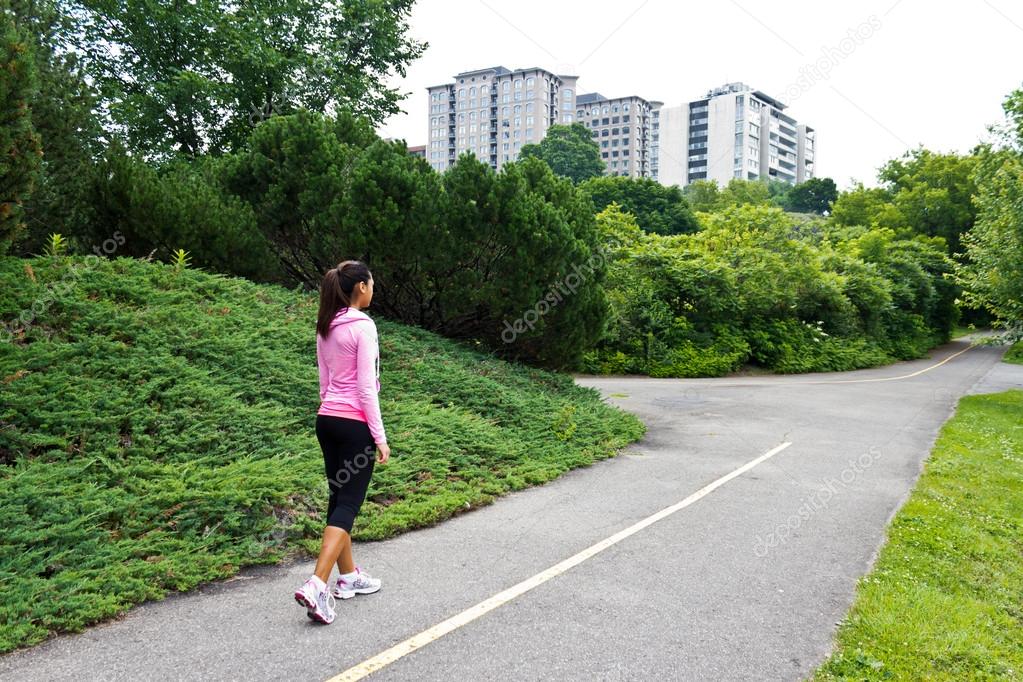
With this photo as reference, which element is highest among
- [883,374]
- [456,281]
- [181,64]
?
[181,64]

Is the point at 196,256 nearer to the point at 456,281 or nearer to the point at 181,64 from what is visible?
the point at 456,281

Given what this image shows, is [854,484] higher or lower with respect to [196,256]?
lower

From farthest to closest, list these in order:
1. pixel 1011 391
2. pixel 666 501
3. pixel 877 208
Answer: pixel 877 208 → pixel 1011 391 → pixel 666 501

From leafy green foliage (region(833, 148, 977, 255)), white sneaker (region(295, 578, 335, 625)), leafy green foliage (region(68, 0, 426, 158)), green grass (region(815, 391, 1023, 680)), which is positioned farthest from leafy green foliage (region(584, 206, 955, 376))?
leafy green foliage (region(833, 148, 977, 255))

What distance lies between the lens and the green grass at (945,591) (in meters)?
3.95

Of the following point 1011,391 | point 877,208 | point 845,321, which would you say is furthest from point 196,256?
point 877,208

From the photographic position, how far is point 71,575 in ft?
14.4

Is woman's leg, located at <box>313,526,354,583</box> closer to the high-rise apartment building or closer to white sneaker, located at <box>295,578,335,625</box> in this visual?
white sneaker, located at <box>295,578,335,625</box>

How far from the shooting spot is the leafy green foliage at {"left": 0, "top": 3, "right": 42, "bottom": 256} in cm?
654

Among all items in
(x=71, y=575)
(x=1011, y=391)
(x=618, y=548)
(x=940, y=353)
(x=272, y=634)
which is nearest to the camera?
(x=272, y=634)

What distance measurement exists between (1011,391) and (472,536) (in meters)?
20.0

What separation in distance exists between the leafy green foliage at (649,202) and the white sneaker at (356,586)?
175 feet

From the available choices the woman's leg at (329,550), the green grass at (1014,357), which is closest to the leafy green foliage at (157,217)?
the woman's leg at (329,550)

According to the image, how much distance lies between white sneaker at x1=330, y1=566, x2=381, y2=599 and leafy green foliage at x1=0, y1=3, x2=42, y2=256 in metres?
5.11
